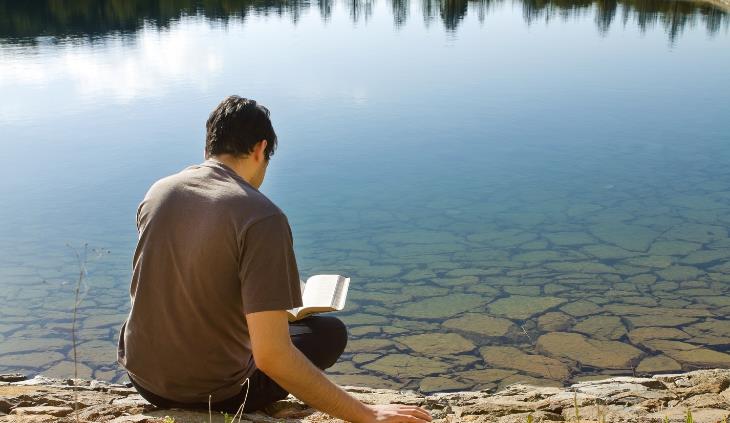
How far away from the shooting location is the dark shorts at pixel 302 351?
9.37 feet

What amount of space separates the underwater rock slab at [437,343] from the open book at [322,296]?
7.29 ft

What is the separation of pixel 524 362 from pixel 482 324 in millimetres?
563

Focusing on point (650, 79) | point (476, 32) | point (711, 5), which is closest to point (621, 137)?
point (650, 79)

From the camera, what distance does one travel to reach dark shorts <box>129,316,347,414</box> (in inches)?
112

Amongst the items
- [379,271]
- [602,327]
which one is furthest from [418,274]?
[602,327]

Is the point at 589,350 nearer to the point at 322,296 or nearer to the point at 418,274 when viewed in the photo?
the point at 418,274

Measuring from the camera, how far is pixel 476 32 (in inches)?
908

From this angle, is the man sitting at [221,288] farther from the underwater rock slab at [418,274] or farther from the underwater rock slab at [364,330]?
the underwater rock slab at [418,274]

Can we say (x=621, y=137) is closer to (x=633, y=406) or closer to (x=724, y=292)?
(x=724, y=292)

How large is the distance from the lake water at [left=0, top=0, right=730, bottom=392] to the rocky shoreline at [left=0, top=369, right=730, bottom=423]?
0.61 m

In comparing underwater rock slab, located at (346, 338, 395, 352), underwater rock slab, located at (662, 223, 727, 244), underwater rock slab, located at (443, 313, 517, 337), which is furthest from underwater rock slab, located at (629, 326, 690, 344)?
underwater rock slab, located at (662, 223, 727, 244)

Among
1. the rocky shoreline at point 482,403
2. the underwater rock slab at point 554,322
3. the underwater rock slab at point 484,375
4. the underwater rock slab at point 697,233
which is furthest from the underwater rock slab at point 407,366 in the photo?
the underwater rock slab at point 697,233

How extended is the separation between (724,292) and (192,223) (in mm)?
4648

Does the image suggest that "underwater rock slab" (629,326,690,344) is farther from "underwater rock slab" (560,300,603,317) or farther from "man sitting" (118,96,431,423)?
"man sitting" (118,96,431,423)
